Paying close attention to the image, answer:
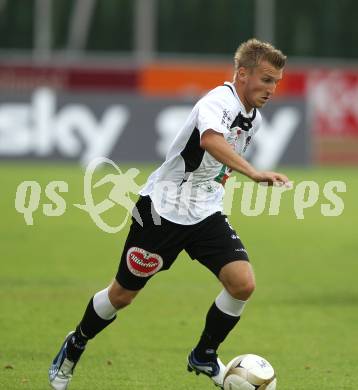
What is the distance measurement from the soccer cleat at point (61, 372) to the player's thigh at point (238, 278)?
1202 millimetres

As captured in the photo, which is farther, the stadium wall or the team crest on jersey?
the stadium wall

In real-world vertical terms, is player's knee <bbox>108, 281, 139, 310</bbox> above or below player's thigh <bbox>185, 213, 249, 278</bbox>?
below

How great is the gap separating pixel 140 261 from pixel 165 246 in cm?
21

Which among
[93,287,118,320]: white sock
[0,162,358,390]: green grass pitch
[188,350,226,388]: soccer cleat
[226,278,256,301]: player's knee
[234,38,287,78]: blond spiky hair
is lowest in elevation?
[0,162,358,390]: green grass pitch

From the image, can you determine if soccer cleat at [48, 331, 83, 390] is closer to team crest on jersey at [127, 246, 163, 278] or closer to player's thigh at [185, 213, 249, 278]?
team crest on jersey at [127, 246, 163, 278]

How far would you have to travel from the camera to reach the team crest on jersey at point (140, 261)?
7805 millimetres

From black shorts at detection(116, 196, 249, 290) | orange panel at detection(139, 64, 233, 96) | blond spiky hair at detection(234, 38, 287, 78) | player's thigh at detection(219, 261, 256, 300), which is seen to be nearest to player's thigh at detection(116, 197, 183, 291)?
black shorts at detection(116, 196, 249, 290)

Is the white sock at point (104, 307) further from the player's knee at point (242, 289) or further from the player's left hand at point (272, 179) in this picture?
the player's left hand at point (272, 179)

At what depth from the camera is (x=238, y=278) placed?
771 centimetres

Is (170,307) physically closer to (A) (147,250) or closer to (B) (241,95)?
(A) (147,250)

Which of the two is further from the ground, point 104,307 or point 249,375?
point 104,307

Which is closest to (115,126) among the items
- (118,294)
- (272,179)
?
(118,294)

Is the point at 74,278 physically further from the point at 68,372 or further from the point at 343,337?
the point at 68,372

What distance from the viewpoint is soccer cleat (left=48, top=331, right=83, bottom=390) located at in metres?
7.80
